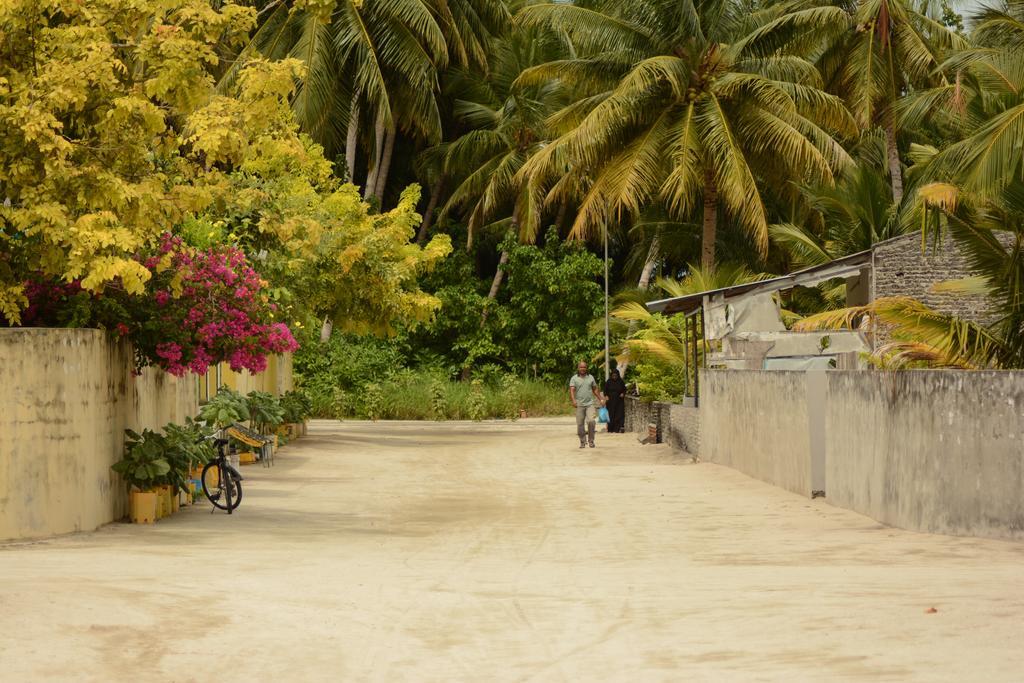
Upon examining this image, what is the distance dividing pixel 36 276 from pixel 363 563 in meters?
5.29

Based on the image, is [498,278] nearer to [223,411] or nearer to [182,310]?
[223,411]

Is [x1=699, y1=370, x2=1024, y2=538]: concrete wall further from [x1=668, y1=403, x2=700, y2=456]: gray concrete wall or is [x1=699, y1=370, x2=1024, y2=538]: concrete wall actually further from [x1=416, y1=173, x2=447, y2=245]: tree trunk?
[x1=416, y1=173, x2=447, y2=245]: tree trunk

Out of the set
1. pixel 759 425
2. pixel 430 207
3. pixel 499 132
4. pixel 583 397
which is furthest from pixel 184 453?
pixel 430 207

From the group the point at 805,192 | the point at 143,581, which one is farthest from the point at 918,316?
the point at 805,192

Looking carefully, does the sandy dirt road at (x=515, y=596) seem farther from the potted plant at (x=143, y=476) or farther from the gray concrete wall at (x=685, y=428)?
the gray concrete wall at (x=685, y=428)

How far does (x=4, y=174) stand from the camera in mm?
14883

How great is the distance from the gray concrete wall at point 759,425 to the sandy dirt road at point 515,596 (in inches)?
31.9

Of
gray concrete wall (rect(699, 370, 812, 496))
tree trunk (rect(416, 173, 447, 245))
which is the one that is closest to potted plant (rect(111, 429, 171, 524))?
gray concrete wall (rect(699, 370, 812, 496))

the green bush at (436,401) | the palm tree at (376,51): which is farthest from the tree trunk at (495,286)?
the palm tree at (376,51)

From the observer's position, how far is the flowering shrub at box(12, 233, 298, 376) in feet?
51.9

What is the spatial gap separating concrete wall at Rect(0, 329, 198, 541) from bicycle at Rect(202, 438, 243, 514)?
1.49 meters

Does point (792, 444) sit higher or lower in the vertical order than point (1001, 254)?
lower

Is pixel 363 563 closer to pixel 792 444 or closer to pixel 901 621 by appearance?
pixel 901 621

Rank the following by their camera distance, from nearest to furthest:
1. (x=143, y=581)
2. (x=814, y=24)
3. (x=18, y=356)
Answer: (x=143, y=581), (x=18, y=356), (x=814, y=24)
